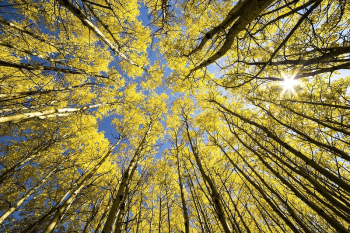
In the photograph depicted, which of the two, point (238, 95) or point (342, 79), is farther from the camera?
point (238, 95)

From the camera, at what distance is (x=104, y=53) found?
6.73 metres

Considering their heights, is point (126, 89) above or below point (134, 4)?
below

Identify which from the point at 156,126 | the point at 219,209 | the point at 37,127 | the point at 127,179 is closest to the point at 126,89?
the point at 156,126

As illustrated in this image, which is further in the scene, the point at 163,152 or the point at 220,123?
the point at 220,123

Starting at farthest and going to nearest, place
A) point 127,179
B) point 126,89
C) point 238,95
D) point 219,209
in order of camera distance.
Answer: point 126,89 < point 238,95 < point 127,179 < point 219,209

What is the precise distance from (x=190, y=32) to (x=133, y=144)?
664 cm

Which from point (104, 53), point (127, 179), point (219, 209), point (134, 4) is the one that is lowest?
point (219, 209)

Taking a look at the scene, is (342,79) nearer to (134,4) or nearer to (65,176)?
(134,4)

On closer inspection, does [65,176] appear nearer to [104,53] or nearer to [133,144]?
[133,144]

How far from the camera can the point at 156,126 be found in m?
8.67

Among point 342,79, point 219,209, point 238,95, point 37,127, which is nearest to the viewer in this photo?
point 219,209

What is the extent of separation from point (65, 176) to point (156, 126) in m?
6.32

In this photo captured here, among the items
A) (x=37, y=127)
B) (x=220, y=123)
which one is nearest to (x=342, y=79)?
(x=220, y=123)

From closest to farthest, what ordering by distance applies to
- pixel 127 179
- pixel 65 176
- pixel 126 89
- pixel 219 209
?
pixel 219 209, pixel 127 179, pixel 126 89, pixel 65 176
